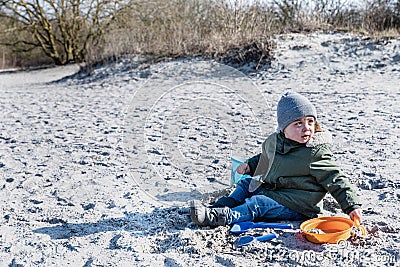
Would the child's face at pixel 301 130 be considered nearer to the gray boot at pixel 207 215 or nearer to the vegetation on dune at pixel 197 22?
the gray boot at pixel 207 215

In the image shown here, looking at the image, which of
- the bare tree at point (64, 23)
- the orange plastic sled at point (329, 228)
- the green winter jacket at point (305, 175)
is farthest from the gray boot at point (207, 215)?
the bare tree at point (64, 23)

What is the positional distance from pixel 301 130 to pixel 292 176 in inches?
9.8

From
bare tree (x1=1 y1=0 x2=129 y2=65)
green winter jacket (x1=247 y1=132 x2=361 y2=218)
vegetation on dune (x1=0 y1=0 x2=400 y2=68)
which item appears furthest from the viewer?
bare tree (x1=1 y1=0 x2=129 y2=65)

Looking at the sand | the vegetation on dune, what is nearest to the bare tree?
the vegetation on dune

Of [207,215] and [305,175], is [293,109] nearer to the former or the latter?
[305,175]

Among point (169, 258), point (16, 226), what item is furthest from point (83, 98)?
point (169, 258)

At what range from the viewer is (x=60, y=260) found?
87.2 inches

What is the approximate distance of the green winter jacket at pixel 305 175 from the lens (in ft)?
7.86

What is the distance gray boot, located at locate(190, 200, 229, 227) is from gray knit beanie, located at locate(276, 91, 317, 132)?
564mm

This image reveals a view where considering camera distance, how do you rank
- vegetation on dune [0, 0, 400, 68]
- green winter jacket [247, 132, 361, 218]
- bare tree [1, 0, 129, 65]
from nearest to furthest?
green winter jacket [247, 132, 361, 218] → vegetation on dune [0, 0, 400, 68] → bare tree [1, 0, 129, 65]

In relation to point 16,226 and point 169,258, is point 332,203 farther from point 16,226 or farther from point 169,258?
point 16,226

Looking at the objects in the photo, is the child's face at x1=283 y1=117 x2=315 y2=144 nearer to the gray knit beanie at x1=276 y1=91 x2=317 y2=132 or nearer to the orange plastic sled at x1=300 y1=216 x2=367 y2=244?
the gray knit beanie at x1=276 y1=91 x2=317 y2=132

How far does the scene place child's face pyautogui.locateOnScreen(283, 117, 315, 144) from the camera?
2.47 m

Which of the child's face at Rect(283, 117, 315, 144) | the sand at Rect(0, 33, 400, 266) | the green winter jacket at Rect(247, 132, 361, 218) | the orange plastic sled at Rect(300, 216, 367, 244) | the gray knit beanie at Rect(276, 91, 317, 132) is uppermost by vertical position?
the gray knit beanie at Rect(276, 91, 317, 132)
